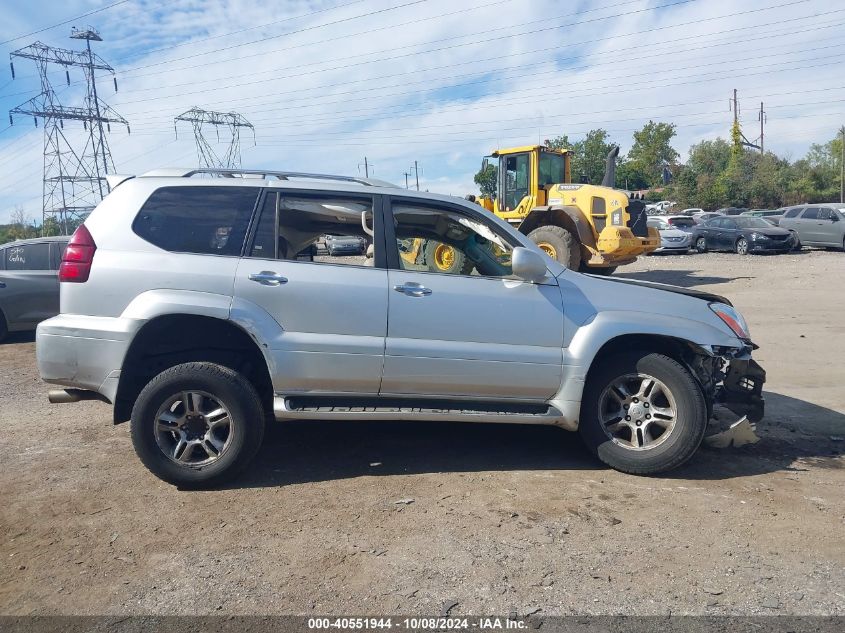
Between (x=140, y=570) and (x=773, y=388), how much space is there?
6167 millimetres

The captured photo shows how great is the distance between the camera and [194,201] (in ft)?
15.4

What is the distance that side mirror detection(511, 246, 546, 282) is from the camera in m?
4.59

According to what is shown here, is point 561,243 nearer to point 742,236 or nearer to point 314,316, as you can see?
point 314,316

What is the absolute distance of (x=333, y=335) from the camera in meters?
4.51

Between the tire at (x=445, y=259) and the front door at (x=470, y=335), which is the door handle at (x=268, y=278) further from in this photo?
the tire at (x=445, y=259)

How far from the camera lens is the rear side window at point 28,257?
1035 centimetres

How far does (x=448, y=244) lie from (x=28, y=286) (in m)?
→ 7.90

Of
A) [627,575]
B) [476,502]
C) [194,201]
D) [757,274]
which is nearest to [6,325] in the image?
[194,201]

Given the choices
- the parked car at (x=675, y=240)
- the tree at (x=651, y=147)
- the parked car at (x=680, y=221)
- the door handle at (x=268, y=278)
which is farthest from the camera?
the tree at (x=651, y=147)

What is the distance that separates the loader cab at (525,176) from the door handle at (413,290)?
449 inches

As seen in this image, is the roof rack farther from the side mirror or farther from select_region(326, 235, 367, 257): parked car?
the side mirror

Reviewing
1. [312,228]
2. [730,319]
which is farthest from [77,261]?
[730,319]

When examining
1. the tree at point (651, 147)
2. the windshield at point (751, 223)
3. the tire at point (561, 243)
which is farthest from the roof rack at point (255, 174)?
the tree at point (651, 147)

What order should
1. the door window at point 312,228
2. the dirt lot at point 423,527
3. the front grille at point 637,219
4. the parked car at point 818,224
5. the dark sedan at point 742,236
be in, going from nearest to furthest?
the dirt lot at point 423,527 → the door window at point 312,228 → the front grille at point 637,219 → the dark sedan at point 742,236 → the parked car at point 818,224
